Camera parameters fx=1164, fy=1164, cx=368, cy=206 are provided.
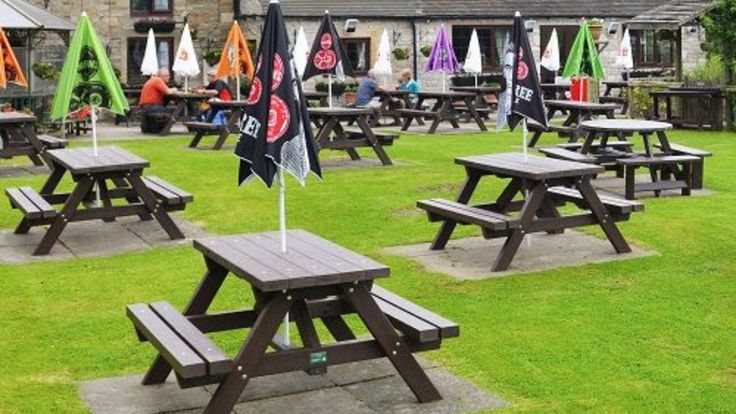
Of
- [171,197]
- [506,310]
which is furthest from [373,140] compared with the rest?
[506,310]

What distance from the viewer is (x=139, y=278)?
Answer: 1016 cm

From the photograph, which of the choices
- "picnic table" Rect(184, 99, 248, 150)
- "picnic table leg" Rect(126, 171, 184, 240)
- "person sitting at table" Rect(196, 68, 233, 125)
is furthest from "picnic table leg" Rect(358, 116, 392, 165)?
"picnic table leg" Rect(126, 171, 184, 240)

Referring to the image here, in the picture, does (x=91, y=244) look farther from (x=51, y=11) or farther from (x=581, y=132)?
(x=51, y=11)

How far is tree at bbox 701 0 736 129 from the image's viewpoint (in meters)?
25.8

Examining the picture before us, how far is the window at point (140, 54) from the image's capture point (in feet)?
108

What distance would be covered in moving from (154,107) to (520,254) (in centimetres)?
1552

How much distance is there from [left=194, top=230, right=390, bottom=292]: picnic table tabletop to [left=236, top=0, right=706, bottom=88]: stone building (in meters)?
26.9

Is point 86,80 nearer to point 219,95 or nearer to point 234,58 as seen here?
point 234,58

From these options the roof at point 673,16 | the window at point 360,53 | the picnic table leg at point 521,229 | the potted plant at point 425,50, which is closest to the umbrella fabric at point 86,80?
the picnic table leg at point 521,229

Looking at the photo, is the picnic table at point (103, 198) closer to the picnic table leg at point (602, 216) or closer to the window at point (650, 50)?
the picnic table leg at point (602, 216)

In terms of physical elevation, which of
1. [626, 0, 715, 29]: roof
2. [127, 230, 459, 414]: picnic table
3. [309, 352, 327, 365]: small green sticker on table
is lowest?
[309, 352, 327, 365]: small green sticker on table

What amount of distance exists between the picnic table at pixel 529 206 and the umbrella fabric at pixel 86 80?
3.51 metres

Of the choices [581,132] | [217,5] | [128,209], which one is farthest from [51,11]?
[128,209]

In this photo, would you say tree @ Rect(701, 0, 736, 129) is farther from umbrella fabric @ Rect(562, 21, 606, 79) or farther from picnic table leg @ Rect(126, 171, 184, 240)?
picnic table leg @ Rect(126, 171, 184, 240)
